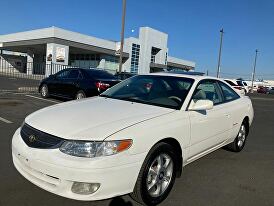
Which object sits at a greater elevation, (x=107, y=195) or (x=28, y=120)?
(x=28, y=120)

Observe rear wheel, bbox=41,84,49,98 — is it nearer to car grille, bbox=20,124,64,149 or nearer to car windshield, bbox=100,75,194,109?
car windshield, bbox=100,75,194,109

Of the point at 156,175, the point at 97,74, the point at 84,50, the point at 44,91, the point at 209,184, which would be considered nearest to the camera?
the point at 156,175

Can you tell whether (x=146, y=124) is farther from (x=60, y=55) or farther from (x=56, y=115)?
(x=60, y=55)

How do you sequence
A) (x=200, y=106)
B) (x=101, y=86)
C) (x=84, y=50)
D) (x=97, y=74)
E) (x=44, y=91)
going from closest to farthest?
(x=200, y=106), (x=101, y=86), (x=97, y=74), (x=44, y=91), (x=84, y=50)

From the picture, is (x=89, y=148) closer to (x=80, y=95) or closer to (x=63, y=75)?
(x=80, y=95)

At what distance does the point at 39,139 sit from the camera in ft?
11.0

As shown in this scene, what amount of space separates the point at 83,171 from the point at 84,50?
43.6 m

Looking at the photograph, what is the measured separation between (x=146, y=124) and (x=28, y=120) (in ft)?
4.71

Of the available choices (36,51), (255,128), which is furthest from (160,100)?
(36,51)

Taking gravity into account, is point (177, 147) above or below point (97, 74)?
below

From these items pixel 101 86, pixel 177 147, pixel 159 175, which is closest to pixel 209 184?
pixel 177 147

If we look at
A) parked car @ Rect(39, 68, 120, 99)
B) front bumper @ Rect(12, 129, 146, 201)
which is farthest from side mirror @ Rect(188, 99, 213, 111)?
parked car @ Rect(39, 68, 120, 99)

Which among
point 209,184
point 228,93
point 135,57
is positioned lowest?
point 209,184

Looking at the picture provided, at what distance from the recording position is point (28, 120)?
3830 mm
